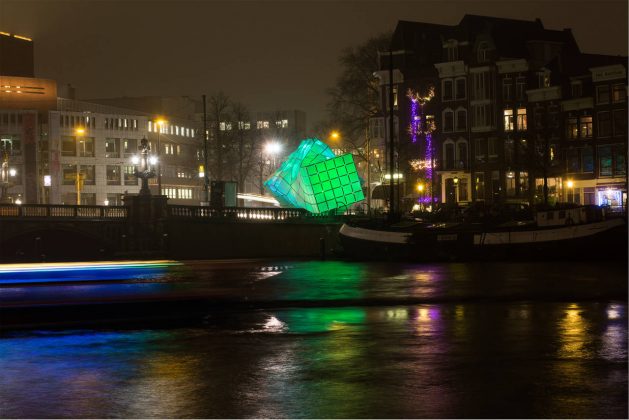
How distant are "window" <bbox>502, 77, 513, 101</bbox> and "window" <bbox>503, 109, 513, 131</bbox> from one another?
47.6 inches

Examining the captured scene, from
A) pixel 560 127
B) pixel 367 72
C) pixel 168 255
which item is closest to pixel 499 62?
pixel 560 127

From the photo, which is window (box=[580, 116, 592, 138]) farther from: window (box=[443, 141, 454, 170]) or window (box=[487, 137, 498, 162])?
window (box=[443, 141, 454, 170])

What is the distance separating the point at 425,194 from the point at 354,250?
1484 inches

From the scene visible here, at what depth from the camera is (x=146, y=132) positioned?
12338cm

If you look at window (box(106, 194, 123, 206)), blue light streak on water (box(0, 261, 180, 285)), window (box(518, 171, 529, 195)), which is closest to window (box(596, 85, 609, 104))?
window (box(518, 171, 529, 195))

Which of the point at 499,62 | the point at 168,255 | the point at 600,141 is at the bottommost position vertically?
the point at 168,255

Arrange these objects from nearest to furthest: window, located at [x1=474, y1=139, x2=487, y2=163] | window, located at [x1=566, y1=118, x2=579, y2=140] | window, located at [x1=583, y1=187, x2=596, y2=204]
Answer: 1. window, located at [x1=583, y1=187, x2=596, y2=204]
2. window, located at [x1=566, y1=118, x2=579, y2=140]
3. window, located at [x1=474, y1=139, x2=487, y2=163]

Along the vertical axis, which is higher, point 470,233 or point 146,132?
point 146,132

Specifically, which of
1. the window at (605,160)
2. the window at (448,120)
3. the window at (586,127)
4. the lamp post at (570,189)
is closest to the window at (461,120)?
the window at (448,120)

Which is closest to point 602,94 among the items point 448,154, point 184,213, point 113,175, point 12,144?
point 448,154

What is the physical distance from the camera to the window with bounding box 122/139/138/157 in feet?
392

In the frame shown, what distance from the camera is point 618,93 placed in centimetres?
6906

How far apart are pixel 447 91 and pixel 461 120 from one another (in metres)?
3.50

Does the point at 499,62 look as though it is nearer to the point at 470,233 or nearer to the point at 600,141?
the point at 600,141
